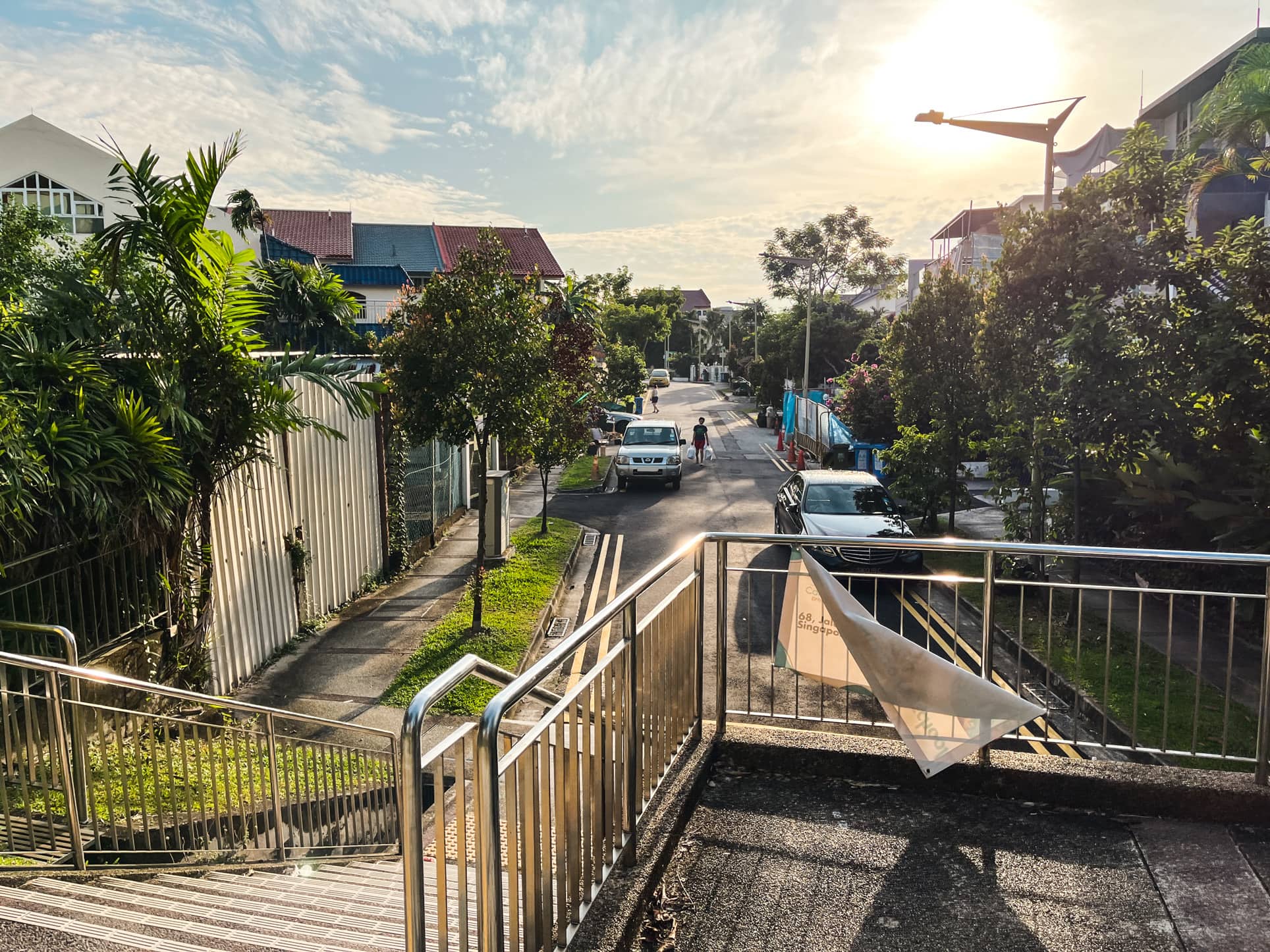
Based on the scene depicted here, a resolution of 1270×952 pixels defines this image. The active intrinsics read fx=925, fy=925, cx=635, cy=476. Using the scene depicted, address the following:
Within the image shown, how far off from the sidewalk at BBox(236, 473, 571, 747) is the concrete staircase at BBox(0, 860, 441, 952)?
3.68 meters

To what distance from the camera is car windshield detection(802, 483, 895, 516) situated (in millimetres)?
15609

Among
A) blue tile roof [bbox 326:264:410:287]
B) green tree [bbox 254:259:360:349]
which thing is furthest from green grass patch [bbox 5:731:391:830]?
blue tile roof [bbox 326:264:410:287]

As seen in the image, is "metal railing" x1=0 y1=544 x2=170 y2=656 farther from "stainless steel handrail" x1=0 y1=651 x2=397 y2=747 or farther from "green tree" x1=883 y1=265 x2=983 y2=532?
"green tree" x1=883 y1=265 x2=983 y2=532

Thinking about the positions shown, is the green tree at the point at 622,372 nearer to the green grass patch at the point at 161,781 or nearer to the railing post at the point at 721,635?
the green grass patch at the point at 161,781

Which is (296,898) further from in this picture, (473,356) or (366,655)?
(473,356)

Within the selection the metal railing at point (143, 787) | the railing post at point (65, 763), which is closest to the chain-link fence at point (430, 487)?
the metal railing at point (143, 787)

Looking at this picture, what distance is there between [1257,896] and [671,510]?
19.3 m

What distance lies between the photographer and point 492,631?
38.7 ft

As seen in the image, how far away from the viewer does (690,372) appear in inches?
5005

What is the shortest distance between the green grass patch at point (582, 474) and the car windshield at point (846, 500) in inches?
396

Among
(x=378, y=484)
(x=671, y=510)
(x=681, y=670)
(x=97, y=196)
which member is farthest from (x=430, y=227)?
(x=681, y=670)

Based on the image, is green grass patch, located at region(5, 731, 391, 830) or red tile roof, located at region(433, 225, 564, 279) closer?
green grass patch, located at region(5, 731, 391, 830)

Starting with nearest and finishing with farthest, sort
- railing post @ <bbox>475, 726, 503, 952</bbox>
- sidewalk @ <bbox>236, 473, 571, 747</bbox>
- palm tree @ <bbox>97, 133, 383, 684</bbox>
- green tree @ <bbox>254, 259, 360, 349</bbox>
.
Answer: railing post @ <bbox>475, 726, 503, 952</bbox>
palm tree @ <bbox>97, 133, 383, 684</bbox>
sidewalk @ <bbox>236, 473, 571, 747</bbox>
green tree @ <bbox>254, 259, 360, 349</bbox>

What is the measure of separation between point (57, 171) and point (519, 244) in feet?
103
